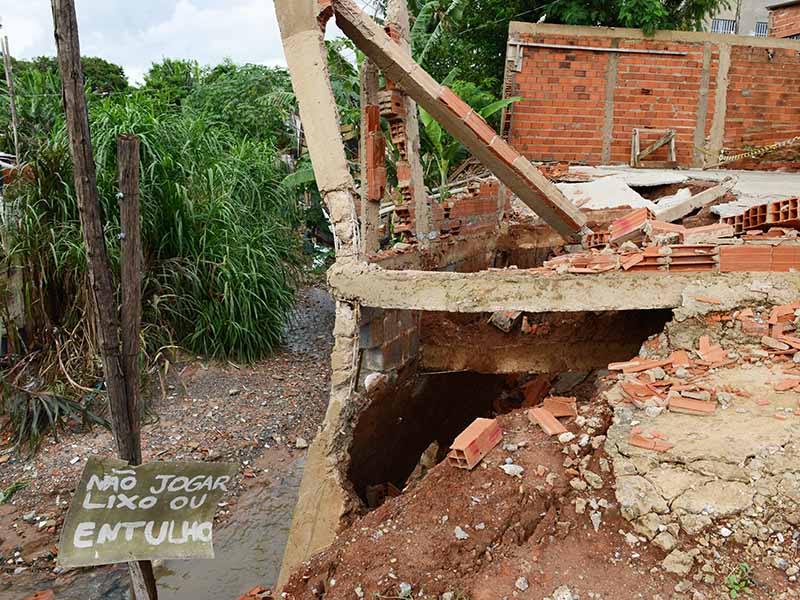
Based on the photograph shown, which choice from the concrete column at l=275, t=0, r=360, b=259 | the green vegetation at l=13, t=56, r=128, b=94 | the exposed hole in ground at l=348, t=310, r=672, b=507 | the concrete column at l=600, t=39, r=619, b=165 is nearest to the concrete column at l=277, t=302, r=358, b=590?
the exposed hole in ground at l=348, t=310, r=672, b=507

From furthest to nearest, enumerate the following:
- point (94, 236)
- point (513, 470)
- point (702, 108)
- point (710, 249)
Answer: point (702, 108) < point (710, 249) < point (513, 470) < point (94, 236)

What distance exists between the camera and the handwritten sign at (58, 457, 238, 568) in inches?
96.3

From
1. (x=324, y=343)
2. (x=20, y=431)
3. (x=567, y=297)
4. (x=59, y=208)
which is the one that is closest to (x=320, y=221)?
(x=324, y=343)

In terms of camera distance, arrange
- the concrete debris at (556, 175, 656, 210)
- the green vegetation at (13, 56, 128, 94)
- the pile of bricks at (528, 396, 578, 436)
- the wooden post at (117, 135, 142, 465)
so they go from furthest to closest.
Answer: the green vegetation at (13, 56, 128, 94)
the concrete debris at (556, 175, 656, 210)
the pile of bricks at (528, 396, 578, 436)
the wooden post at (117, 135, 142, 465)

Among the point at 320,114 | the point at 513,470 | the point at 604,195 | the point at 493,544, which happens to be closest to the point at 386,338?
the point at 320,114

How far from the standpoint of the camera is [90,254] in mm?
2561

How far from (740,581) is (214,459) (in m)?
4.52

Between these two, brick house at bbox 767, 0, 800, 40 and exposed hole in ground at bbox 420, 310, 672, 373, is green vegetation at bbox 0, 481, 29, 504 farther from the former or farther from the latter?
brick house at bbox 767, 0, 800, 40

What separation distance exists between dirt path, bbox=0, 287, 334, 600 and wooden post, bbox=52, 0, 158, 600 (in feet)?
6.10

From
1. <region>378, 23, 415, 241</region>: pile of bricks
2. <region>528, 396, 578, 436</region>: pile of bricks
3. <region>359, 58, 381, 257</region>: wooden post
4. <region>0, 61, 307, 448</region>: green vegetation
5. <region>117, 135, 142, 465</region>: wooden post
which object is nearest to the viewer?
<region>117, 135, 142, 465</region>: wooden post

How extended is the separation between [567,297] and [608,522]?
53.6 inches

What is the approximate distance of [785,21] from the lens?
14859 mm

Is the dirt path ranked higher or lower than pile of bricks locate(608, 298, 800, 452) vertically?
lower

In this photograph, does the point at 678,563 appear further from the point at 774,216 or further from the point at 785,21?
the point at 785,21
